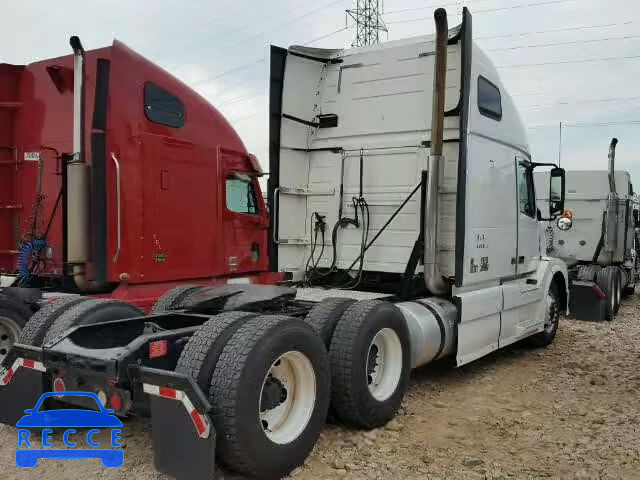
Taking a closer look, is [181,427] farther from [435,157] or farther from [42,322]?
[435,157]

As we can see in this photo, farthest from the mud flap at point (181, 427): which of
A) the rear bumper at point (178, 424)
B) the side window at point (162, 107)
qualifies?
the side window at point (162, 107)

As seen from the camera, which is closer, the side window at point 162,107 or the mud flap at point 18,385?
the mud flap at point 18,385

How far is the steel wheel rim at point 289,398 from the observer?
3633mm

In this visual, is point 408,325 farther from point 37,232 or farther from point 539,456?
point 37,232

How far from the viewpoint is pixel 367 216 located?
6527 mm

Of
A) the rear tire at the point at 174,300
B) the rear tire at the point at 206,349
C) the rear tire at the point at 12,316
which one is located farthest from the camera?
the rear tire at the point at 12,316

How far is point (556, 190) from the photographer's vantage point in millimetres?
7789

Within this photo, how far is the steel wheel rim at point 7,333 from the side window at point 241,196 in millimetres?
2982

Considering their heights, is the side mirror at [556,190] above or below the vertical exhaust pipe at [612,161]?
below

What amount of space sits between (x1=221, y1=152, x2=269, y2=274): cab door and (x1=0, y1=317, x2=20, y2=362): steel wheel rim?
106 inches

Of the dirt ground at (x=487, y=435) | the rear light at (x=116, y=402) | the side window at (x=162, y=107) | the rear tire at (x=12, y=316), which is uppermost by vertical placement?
the side window at (x=162, y=107)

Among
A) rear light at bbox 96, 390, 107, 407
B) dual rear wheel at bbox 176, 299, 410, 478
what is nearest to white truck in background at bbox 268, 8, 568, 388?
dual rear wheel at bbox 176, 299, 410, 478

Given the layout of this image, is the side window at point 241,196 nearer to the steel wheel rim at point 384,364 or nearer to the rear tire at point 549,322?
the steel wheel rim at point 384,364

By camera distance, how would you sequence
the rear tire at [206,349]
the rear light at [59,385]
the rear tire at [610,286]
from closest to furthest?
1. the rear tire at [206,349]
2. the rear light at [59,385]
3. the rear tire at [610,286]
